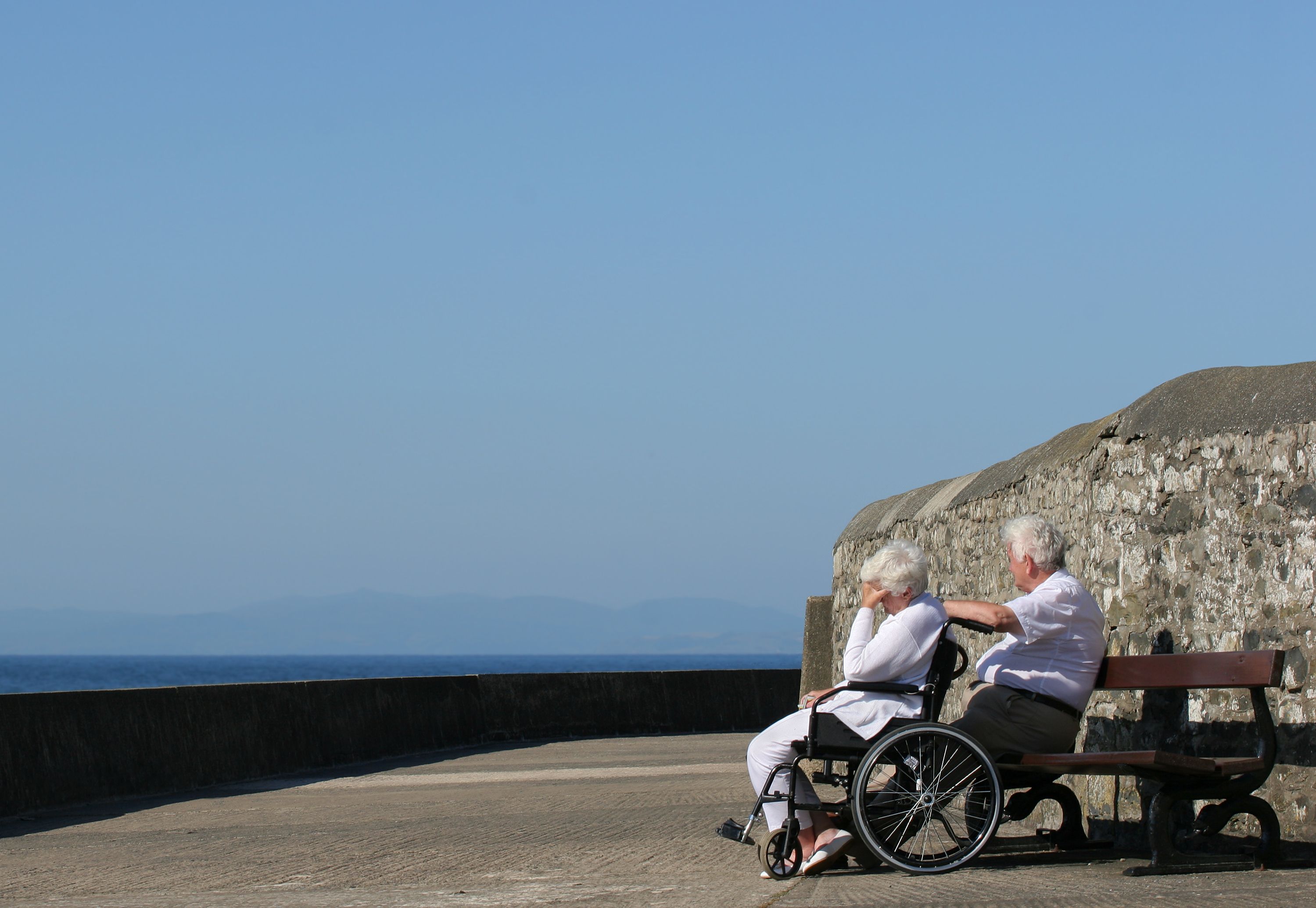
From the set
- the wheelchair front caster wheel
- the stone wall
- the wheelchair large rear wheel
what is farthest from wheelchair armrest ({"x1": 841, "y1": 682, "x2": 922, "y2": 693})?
the stone wall

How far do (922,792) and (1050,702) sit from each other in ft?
2.46

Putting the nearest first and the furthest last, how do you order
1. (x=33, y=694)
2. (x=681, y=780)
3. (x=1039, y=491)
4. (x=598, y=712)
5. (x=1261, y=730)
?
(x=1261, y=730) → (x=1039, y=491) → (x=33, y=694) → (x=681, y=780) → (x=598, y=712)

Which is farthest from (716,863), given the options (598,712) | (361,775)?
(598,712)

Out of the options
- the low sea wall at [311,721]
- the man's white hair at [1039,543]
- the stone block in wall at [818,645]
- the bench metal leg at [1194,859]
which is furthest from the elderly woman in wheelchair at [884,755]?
the stone block in wall at [818,645]

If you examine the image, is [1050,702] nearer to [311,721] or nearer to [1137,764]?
[1137,764]

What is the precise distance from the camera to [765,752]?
5.97 meters

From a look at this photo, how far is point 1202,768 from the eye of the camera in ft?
18.1

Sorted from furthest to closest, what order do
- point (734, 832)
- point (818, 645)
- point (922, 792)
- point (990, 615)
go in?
point (818, 645) → point (734, 832) → point (990, 615) → point (922, 792)

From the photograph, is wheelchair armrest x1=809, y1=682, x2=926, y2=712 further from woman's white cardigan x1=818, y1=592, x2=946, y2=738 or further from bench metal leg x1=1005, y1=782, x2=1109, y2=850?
bench metal leg x1=1005, y1=782, x2=1109, y2=850

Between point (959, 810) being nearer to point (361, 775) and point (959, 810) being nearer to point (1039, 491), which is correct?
point (1039, 491)

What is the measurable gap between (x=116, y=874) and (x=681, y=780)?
5.49 meters

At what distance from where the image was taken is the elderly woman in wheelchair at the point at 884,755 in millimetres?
5664

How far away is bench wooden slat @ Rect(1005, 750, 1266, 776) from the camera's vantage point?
5.44 meters

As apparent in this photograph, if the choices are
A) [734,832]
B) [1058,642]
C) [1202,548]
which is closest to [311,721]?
[734,832]
